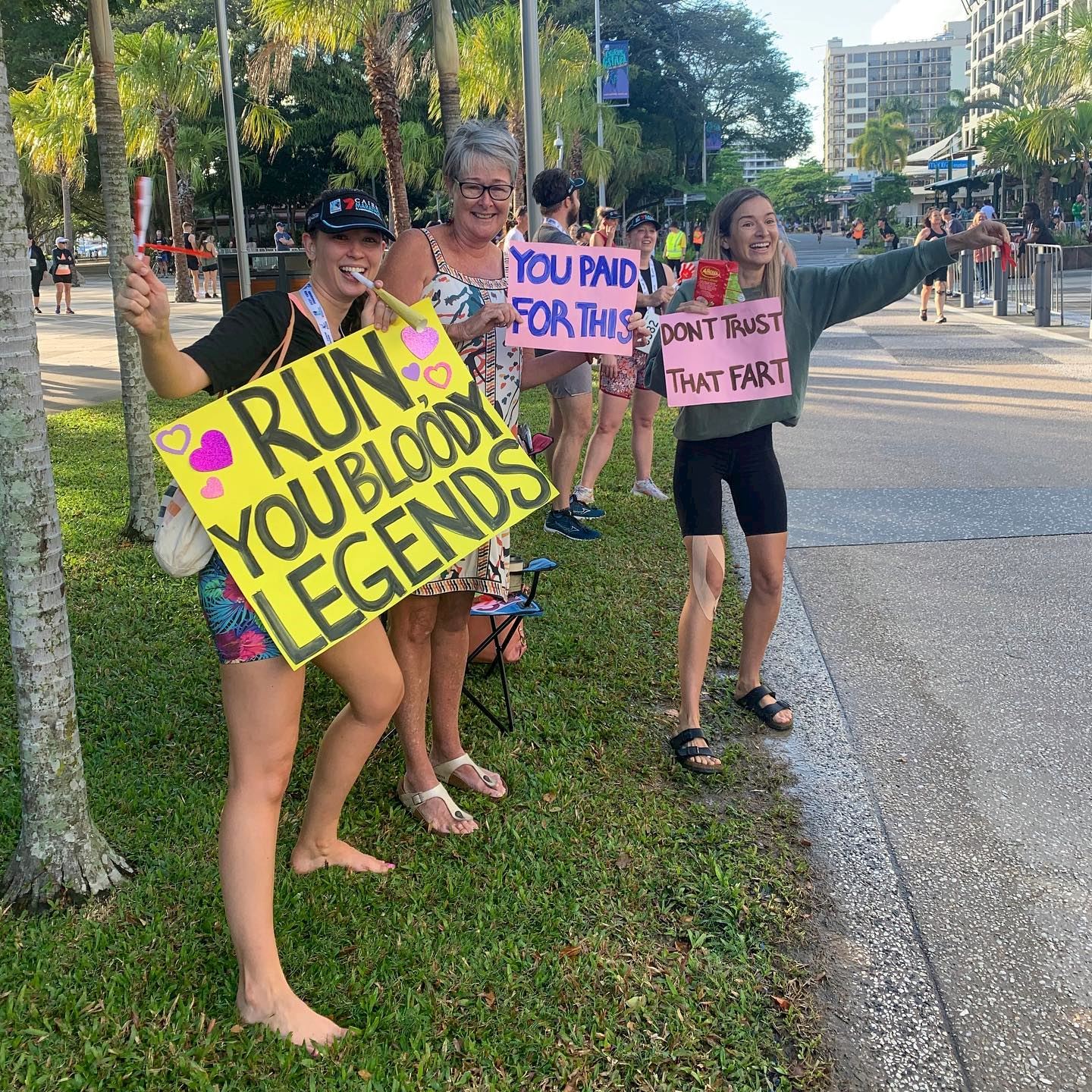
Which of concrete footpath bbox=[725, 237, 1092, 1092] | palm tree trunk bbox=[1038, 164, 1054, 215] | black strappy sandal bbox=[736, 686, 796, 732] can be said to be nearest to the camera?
concrete footpath bbox=[725, 237, 1092, 1092]

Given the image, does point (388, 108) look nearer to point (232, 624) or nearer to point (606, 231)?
point (606, 231)

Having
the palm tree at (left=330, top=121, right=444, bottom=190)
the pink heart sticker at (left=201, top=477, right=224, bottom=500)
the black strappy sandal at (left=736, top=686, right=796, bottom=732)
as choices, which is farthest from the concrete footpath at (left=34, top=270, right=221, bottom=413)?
the palm tree at (left=330, top=121, right=444, bottom=190)

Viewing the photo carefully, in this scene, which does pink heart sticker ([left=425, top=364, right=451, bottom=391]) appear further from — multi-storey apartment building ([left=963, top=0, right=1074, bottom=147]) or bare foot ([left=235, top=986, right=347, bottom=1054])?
multi-storey apartment building ([left=963, top=0, right=1074, bottom=147])

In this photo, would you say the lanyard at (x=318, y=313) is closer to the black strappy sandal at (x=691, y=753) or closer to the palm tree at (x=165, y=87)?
the black strappy sandal at (x=691, y=753)

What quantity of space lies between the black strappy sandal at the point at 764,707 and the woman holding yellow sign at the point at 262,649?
203cm

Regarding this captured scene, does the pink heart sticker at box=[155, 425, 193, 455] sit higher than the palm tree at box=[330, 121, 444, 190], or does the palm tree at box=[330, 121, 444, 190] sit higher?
the palm tree at box=[330, 121, 444, 190]

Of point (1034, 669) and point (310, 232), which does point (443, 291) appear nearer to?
point (310, 232)

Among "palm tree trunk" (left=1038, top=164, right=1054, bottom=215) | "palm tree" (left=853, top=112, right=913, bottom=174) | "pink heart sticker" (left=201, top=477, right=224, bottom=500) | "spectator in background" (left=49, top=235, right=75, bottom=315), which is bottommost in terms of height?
"pink heart sticker" (left=201, top=477, right=224, bottom=500)

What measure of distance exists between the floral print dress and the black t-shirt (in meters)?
0.67

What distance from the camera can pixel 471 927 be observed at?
3.16 meters

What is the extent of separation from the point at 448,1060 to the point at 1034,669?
3378mm

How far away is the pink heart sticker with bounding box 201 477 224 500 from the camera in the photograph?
2648 millimetres

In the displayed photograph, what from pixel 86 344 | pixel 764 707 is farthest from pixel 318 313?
pixel 86 344

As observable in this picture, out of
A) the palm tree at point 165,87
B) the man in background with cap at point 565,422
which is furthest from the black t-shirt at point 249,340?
the palm tree at point 165,87
